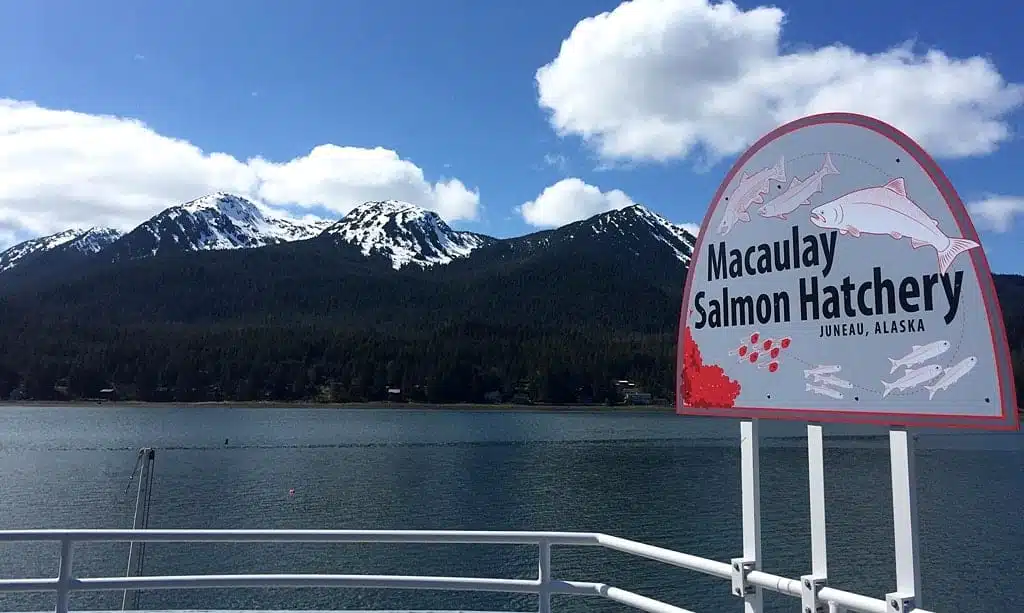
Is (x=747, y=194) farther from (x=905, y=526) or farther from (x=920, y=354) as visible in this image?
(x=905, y=526)

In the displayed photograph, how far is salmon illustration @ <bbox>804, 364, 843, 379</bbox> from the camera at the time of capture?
3531mm

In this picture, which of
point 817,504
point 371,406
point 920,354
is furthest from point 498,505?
point 371,406

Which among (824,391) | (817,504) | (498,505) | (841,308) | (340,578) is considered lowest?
(498,505)

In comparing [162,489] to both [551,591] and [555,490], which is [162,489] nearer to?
[555,490]

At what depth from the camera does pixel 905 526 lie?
310cm

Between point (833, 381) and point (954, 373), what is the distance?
22.7 inches

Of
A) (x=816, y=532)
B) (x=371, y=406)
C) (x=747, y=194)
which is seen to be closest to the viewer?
(x=816, y=532)

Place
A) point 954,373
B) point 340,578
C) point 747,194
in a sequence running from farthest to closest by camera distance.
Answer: point 340,578 → point 747,194 → point 954,373

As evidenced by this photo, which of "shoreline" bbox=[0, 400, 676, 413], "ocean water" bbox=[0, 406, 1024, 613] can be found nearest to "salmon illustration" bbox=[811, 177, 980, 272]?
"ocean water" bbox=[0, 406, 1024, 613]

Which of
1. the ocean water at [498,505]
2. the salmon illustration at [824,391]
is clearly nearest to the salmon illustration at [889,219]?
the salmon illustration at [824,391]

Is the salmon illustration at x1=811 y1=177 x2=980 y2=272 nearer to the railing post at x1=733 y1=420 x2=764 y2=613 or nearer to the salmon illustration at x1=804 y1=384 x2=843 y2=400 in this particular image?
the salmon illustration at x1=804 y1=384 x2=843 y2=400

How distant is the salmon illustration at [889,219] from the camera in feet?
10.3

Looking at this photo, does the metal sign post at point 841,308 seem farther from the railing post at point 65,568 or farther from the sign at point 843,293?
the railing post at point 65,568

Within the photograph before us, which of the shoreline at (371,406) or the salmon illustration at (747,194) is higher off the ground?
the salmon illustration at (747,194)
